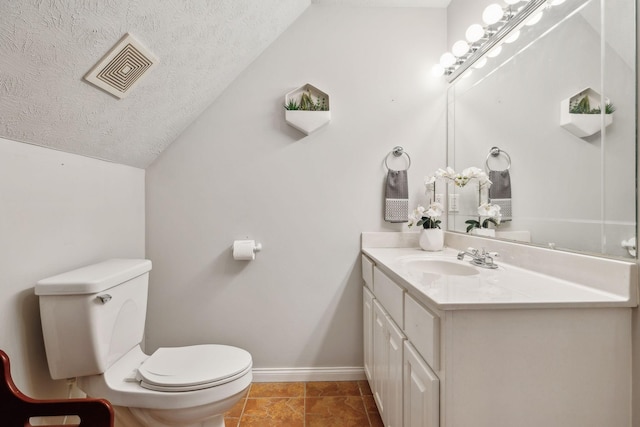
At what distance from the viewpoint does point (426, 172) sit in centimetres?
198

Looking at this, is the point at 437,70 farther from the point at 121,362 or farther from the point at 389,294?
the point at 121,362

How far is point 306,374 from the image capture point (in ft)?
6.31

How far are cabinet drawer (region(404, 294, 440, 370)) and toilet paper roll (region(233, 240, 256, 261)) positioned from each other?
1017mm

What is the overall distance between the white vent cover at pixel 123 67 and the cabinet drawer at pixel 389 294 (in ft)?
4.45

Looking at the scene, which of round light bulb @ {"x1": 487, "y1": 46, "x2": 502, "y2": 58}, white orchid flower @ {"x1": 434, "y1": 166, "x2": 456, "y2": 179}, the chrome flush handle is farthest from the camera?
white orchid flower @ {"x1": 434, "y1": 166, "x2": 456, "y2": 179}

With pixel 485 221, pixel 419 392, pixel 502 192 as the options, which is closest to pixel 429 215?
pixel 485 221

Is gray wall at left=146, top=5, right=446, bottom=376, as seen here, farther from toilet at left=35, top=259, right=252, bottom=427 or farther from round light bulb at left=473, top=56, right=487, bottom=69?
toilet at left=35, top=259, right=252, bottom=427

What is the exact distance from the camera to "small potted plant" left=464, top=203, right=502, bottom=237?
59.2 inches

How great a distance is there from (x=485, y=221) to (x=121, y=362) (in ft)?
6.00

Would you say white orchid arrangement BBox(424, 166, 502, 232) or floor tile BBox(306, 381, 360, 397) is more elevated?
white orchid arrangement BBox(424, 166, 502, 232)

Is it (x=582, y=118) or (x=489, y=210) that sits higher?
(x=582, y=118)

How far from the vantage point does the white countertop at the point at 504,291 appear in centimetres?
83

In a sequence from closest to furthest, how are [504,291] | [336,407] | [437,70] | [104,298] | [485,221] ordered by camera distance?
[504,291]
[104,298]
[485,221]
[336,407]
[437,70]

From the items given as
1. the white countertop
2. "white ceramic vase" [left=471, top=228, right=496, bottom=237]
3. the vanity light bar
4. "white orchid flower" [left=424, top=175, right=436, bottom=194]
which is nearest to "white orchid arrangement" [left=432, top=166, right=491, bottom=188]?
"white orchid flower" [left=424, top=175, right=436, bottom=194]
